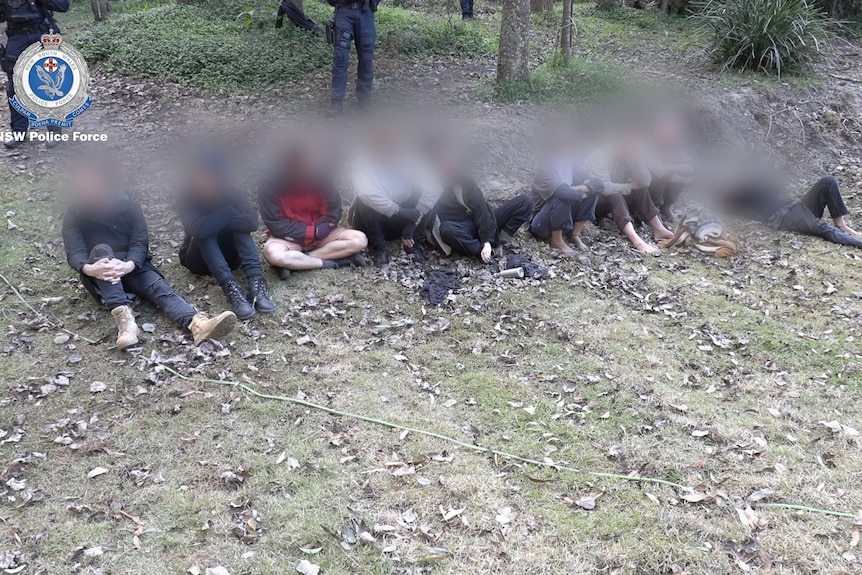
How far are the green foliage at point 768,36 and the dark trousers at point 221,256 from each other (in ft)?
30.4

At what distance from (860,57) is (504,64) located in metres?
7.52

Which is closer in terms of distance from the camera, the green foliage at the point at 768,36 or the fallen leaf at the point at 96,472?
the fallen leaf at the point at 96,472

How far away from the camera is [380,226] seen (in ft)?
21.3

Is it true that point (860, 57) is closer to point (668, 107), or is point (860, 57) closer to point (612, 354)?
point (668, 107)

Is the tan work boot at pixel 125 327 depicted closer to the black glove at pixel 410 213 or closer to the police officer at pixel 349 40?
the black glove at pixel 410 213

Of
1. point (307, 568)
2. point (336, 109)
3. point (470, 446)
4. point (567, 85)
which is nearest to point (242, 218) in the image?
point (470, 446)

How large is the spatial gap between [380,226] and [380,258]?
31cm

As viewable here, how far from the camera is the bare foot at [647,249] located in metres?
7.21

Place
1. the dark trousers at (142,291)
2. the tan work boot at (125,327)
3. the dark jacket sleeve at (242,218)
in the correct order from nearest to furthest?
the tan work boot at (125,327)
the dark trousers at (142,291)
the dark jacket sleeve at (242,218)

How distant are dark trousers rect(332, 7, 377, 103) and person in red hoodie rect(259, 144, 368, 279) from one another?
9.30 feet

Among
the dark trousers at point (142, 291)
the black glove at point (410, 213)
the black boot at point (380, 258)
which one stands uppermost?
the black glove at point (410, 213)

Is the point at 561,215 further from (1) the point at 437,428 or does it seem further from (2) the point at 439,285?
(1) the point at 437,428

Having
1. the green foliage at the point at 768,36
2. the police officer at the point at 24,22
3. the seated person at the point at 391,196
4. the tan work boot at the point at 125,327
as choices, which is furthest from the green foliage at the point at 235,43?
the tan work boot at the point at 125,327

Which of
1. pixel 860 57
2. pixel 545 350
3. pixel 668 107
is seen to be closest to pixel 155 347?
pixel 545 350
